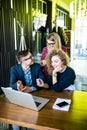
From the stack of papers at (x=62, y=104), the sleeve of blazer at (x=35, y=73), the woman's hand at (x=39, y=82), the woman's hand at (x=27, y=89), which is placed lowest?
the stack of papers at (x=62, y=104)

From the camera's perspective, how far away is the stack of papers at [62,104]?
142cm

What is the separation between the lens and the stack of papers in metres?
1.42

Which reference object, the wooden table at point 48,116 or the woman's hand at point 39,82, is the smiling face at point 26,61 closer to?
the woman's hand at point 39,82

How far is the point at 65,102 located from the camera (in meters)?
1.51

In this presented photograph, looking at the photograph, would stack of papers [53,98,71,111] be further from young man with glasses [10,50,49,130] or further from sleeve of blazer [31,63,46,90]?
sleeve of blazer [31,63,46,90]

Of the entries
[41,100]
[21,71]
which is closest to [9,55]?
[21,71]

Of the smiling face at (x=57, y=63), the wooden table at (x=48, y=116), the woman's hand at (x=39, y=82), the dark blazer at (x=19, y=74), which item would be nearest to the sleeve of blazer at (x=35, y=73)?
the dark blazer at (x=19, y=74)

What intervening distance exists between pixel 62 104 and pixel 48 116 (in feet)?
0.68

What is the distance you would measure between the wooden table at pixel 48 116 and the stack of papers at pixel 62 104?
1.2 inches

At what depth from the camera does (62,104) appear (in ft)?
4.82

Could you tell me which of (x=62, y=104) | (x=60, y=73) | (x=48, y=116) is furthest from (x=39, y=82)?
(x=48, y=116)

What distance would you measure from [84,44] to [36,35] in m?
2.14

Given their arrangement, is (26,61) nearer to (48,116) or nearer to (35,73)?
(35,73)

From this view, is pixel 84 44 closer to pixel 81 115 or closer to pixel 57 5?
pixel 57 5
